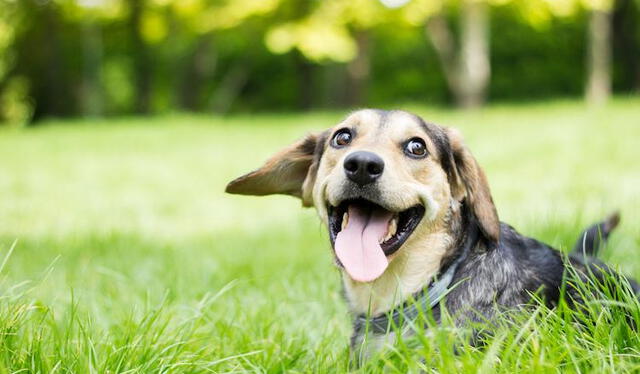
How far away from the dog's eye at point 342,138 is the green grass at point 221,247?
2.80 feet

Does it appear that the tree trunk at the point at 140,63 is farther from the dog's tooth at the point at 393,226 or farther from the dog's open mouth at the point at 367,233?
the dog's tooth at the point at 393,226

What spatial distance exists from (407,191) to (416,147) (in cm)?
37

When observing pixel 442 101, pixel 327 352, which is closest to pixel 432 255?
pixel 327 352

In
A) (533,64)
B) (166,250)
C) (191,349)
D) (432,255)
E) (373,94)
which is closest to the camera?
(191,349)

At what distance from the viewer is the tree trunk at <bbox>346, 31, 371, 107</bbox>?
27000mm

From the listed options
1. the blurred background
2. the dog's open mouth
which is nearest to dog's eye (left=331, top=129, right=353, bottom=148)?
the dog's open mouth

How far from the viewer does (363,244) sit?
3150mm

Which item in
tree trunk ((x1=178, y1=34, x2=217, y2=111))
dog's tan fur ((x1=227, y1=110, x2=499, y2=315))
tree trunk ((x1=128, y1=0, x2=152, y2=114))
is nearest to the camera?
dog's tan fur ((x1=227, y1=110, x2=499, y2=315))

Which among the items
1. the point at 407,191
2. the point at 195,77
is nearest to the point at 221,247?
the point at 407,191

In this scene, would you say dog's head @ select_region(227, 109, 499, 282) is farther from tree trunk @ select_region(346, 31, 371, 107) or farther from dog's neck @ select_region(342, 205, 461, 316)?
tree trunk @ select_region(346, 31, 371, 107)

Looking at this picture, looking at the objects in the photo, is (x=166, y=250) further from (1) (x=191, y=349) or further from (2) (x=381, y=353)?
(2) (x=381, y=353)

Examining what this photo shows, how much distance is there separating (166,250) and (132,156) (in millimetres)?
8742

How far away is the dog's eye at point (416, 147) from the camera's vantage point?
339 centimetres

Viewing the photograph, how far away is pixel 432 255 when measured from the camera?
3295 millimetres
